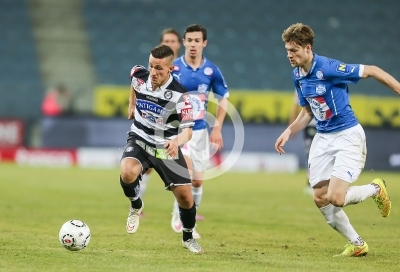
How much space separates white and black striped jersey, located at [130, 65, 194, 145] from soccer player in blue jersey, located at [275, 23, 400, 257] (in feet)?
3.41

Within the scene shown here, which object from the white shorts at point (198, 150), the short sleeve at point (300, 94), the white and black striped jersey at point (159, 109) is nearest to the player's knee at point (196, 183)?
the white shorts at point (198, 150)

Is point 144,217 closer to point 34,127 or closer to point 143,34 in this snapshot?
point 34,127

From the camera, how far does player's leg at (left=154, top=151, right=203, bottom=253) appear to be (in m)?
7.11

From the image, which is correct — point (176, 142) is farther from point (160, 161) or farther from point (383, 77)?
point (383, 77)

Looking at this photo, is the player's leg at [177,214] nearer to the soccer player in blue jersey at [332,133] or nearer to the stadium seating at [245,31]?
the soccer player in blue jersey at [332,133]

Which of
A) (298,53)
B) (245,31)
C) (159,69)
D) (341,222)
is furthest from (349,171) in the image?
(245,31)

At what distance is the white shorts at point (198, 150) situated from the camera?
9125mm

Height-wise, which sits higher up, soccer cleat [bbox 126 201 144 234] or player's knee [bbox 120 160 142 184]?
player's knee [bbox 120 160 142 184]

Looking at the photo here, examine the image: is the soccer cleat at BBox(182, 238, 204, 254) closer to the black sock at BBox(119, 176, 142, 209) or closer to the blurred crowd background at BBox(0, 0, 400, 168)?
Answer: the black sock at BBox(119, 176, 142, 209)

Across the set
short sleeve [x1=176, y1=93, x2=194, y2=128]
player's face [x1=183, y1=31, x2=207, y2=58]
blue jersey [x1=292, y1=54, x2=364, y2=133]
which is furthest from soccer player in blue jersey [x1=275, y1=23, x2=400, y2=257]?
player's face [x1=183, y1=31, x2=207, y2=58]

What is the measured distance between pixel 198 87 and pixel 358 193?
276 centimetres

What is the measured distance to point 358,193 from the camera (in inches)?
284

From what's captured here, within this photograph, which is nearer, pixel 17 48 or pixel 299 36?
pixel 299 36

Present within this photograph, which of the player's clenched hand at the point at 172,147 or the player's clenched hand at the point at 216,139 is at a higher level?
the player's clenched hand at the point at 172,147
